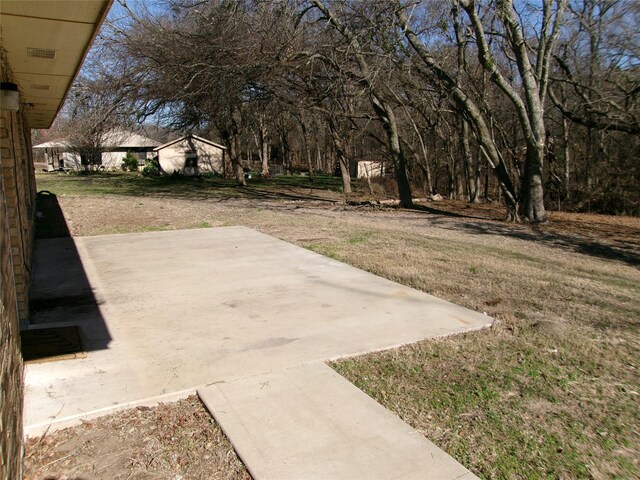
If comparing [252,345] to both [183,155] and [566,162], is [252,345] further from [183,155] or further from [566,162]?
[183,155]

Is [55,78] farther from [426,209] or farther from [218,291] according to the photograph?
[426,209]

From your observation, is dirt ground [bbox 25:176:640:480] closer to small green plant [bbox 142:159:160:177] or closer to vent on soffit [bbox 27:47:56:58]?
vent on soffit [bbox 27:47:56:58]

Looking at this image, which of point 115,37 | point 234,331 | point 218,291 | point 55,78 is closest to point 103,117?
point 115,37

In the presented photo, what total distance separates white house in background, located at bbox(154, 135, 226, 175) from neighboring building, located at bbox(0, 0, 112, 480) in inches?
1554

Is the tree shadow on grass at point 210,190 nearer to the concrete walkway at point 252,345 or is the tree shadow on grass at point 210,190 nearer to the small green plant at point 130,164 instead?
the concrete walkway at point 252,345

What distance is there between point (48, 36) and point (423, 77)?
13580mm

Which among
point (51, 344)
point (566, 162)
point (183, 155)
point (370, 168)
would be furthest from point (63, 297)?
point (183, 155)

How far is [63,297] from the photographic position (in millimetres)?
6078

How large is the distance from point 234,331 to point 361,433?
207 cm

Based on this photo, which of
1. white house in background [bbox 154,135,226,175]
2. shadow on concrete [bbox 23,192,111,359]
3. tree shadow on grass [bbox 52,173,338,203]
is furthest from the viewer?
white house in background [bbox 154,135,226,175]

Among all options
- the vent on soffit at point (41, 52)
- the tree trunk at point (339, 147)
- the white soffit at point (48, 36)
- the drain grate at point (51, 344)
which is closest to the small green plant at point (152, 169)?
the tree trunk at point (339, 147)

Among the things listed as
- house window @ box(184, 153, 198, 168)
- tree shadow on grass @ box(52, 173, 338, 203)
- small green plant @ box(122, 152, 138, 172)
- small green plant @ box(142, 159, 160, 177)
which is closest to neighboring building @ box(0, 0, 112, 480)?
tree shadow on grass @ box(52, 173, 338, 203)

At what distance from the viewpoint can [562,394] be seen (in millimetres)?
3885

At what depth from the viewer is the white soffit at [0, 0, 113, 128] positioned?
338 cm
